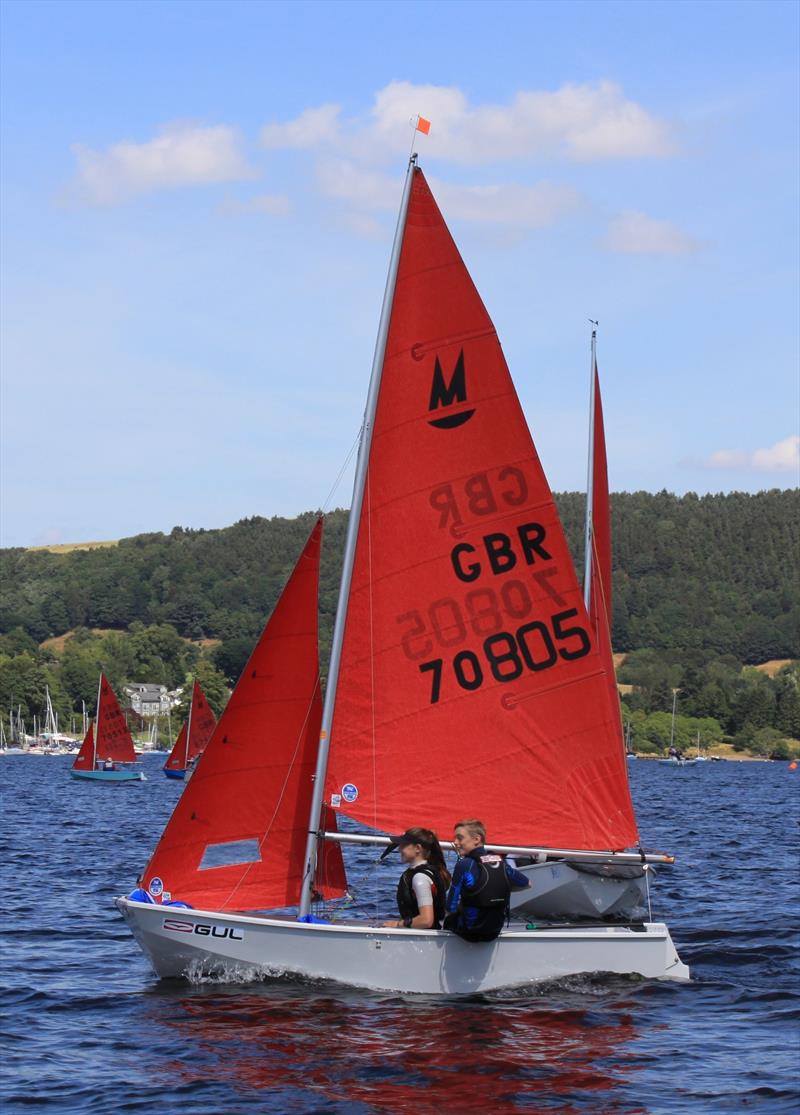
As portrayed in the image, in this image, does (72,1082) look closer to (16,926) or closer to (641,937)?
(641,937)

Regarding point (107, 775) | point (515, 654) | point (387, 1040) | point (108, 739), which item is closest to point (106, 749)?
point (108, 739)

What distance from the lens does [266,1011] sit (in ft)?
55.0

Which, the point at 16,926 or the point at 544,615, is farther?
the point at 16,926

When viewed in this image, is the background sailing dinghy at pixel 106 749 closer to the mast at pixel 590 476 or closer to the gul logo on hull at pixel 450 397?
the mast at pixel 590 476

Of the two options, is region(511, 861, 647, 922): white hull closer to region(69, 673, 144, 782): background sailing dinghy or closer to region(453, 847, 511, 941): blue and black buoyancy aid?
region(453, 847, 511, 941): blue and black buoyancy aid

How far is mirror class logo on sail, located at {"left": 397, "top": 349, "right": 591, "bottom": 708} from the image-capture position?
716 inches

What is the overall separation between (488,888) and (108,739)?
83.3 meters

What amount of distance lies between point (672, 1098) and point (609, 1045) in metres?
1.73

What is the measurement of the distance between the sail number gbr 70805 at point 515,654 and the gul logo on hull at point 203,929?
3.43m

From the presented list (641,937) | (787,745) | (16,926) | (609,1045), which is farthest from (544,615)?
(787,745)

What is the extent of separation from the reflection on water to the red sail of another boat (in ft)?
257

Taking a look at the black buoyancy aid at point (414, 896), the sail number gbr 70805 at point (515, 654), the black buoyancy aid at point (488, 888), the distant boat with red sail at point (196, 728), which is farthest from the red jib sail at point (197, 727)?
the black buoyancy aid at point (488, 888)

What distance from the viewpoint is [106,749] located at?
318 ft

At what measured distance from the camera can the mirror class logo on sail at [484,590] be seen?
18.2 metres
